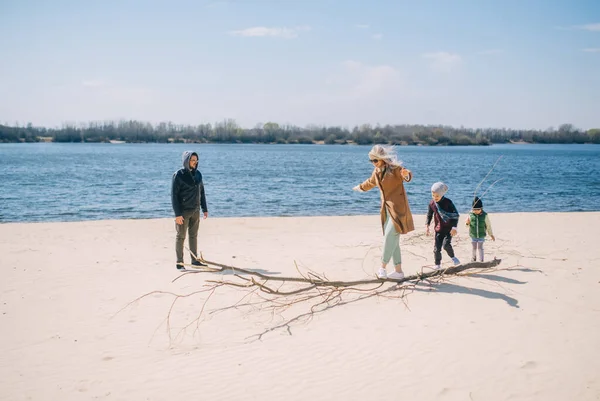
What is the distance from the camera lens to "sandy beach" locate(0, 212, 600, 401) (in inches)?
155

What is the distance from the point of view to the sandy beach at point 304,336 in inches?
155

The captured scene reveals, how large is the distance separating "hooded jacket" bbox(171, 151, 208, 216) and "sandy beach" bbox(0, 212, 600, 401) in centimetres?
105

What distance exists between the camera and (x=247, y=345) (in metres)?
4.72

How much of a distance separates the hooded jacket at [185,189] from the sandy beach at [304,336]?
1.05 meters

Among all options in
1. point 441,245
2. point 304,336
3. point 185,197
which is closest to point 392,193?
point 441,245

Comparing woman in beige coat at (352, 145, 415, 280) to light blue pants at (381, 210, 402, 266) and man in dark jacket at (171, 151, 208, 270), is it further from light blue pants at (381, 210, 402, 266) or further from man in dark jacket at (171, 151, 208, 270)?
man in dark jacket at (171, 151, 208, 270)

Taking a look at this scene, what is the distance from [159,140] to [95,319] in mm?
171767

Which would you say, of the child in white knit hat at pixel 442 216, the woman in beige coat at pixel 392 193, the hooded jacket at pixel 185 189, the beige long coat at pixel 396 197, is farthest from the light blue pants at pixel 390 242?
the hooded jacket at pixel 185 189

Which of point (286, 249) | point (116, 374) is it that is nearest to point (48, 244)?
point (286, 249)

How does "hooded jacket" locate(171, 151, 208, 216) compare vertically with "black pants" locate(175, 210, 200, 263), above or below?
above

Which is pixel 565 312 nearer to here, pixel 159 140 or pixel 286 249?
pixel 286 249

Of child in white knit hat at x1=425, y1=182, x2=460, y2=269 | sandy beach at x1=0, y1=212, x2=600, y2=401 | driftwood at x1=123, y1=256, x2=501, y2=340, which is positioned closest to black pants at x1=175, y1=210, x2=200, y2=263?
sandy beach at x1=0, y1=212, x2=600, y2=401

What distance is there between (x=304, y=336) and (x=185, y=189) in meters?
3.54

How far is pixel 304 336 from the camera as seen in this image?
16.1ft
